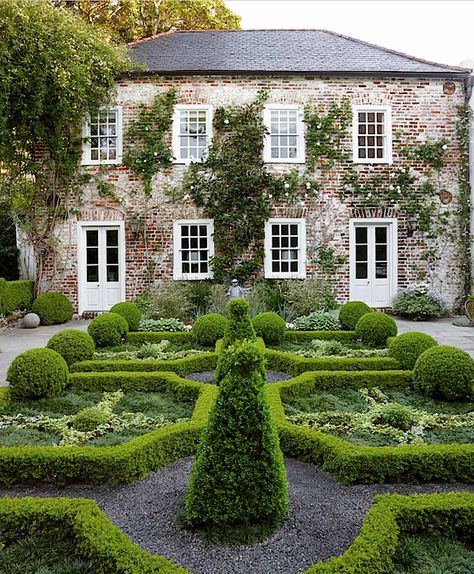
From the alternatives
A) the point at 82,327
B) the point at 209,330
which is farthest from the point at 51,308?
the point at 209,330

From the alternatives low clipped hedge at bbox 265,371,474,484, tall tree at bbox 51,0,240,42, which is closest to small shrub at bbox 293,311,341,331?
low clipped hedge at bbox 265,371,474,484

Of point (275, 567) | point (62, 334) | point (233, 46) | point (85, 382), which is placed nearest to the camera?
point (275, 567)

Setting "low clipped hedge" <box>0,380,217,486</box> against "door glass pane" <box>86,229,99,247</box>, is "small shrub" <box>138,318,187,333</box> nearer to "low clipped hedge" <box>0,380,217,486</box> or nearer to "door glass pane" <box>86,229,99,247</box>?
"door glass pane" <box>86,229,99,247</box>

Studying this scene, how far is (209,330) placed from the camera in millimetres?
9891

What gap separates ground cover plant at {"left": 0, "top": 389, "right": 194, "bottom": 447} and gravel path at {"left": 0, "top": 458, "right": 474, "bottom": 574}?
2.76 feet

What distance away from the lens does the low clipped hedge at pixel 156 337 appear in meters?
10.5

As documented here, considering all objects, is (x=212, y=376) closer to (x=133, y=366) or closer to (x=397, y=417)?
(x=133, y=366)

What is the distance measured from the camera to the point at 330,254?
49.1 feet

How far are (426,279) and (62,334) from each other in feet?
33.8

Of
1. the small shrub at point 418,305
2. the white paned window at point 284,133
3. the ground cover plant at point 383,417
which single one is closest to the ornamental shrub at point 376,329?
the ground cover plant at point 383,417

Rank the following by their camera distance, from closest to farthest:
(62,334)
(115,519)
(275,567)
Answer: (275,567) → (115,519) → (62,334)

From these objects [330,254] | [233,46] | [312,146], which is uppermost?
[233,46]

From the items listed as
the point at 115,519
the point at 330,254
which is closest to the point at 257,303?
the point at 330,254

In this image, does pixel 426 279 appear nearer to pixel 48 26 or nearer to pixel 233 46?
pixel 233 46
